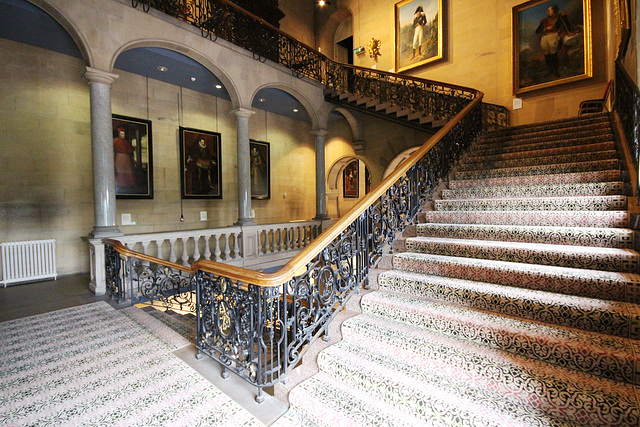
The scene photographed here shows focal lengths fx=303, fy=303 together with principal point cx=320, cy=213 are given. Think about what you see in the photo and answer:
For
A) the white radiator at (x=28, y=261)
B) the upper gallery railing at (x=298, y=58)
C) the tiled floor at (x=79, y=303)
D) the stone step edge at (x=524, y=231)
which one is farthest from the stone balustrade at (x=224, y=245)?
the stone step edge at (x=524, y=231)

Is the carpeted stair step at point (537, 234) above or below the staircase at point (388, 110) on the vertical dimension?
below

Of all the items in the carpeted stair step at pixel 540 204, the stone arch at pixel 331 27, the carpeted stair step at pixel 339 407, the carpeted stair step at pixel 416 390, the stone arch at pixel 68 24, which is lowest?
the carpeted stair step at pixel 339 407

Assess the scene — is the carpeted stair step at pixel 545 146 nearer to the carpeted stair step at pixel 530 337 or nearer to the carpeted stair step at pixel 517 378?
the carpeted stair step at pixel 530 337

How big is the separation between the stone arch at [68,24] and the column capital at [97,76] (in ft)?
0.37

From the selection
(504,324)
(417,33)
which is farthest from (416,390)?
(417,33)

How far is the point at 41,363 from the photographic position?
2555 mm

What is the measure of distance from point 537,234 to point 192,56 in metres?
6.12

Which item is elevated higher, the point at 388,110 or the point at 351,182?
the point at 388,110

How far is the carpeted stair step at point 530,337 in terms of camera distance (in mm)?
1577

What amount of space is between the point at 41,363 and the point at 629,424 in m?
3.92

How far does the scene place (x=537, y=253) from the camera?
244 centimetres

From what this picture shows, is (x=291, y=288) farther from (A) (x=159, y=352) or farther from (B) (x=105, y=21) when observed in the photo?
(B) (x=105, y=21)

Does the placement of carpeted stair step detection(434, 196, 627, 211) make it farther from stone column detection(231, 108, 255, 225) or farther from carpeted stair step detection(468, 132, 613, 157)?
stone column detection(231, 108, 255, 225)

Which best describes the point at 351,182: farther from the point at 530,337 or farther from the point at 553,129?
the point at 530,337
